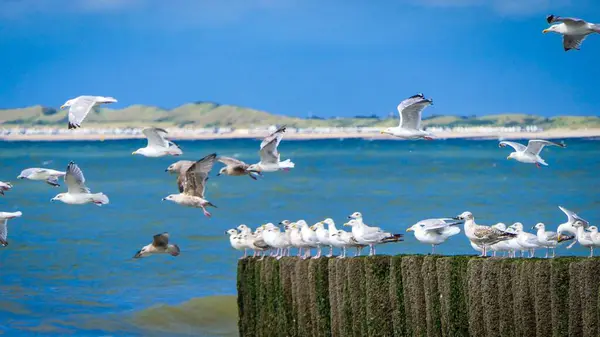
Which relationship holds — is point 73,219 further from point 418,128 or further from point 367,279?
point 367,279

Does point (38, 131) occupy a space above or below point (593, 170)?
above

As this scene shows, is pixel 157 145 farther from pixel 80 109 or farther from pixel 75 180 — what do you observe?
pixel 80 109

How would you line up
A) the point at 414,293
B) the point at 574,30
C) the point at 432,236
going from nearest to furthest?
the point at 414,293, the point at 574,30, the point at 432,236

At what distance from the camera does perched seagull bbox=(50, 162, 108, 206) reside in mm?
23375

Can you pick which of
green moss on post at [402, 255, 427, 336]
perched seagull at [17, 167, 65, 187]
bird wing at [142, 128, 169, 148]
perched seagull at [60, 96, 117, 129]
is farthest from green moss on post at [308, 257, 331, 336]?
perched seagull at [17, 167, 65, 187]

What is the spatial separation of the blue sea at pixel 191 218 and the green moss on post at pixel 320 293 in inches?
356

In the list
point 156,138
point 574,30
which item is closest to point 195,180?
point 156,138

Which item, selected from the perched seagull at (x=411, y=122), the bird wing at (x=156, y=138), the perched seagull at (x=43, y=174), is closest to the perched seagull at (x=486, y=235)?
the perched seagull at (x=411, y=122)

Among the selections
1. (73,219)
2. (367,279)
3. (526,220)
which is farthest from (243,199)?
(367,279)

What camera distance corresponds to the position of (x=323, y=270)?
2000cm

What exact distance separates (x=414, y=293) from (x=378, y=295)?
37.8 inches

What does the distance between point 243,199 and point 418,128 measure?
2010 inches

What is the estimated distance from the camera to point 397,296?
1789cm

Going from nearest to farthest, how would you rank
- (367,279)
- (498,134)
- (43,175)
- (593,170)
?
1. (367,279)
2. (43,175)
3. (593,170)
4. (498,134)
